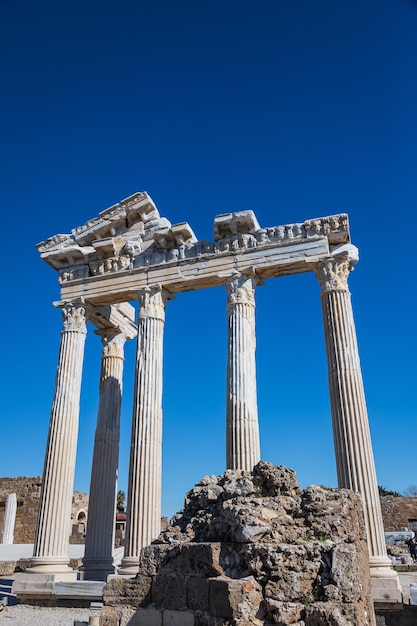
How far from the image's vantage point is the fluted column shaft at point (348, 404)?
13.7 m

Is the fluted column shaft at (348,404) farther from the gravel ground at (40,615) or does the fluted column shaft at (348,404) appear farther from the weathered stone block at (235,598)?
the weathered stone block at (235,598)

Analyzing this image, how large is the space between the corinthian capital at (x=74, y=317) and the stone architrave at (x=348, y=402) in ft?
27.7

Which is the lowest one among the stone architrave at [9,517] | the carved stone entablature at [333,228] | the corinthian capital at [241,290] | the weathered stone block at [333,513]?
the weathered stone block at [333,513]

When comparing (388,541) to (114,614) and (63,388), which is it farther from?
(114,614)

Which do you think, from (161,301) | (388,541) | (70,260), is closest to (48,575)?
(161,301)

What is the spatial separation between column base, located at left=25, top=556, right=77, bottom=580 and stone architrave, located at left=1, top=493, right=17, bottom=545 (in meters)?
15.3

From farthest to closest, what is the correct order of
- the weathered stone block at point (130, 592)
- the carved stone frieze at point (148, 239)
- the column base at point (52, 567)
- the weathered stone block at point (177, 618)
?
the carved stone frieze at point (148, 239)
the column base at point (52, 567)
the weathered stone block at point (130, 592)
the weathered stone block at point (177, 618)

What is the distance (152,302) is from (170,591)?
13168mm

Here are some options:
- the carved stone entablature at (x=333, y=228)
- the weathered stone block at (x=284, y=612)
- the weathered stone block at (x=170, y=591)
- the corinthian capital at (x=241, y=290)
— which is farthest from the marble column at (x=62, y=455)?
the weathered stone block at (x=284, y=612)

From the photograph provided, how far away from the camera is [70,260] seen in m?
20.9

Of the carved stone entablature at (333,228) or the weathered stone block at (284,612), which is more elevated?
the carved stone entablature at (333,228)

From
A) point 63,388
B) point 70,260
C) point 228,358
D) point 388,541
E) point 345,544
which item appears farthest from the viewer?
point 388,541

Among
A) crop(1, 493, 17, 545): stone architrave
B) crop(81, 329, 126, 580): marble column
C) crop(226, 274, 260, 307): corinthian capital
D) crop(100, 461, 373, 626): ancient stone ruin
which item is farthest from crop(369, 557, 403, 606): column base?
crop(1, 493, 17, 545): stone architrave

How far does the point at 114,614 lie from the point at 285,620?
2081 millimetres
